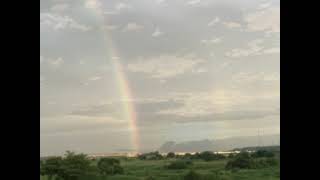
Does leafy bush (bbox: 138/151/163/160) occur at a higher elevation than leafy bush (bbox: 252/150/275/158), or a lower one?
lower

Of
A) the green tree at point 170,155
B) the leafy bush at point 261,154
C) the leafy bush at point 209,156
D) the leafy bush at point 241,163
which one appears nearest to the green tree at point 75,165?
the green tree at point 170,155

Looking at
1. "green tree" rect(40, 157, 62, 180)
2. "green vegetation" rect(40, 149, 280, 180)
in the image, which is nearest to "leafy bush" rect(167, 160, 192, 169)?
"green vegetation" rect(40, 149, 280, 180)

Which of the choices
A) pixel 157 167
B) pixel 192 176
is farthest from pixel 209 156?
pixel 157 167

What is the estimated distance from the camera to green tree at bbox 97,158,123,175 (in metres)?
1.66

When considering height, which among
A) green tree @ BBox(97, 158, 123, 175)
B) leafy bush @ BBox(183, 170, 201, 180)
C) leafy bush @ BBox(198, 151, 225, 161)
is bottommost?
leafy bush @ BBox(183, 170, 201, 180)

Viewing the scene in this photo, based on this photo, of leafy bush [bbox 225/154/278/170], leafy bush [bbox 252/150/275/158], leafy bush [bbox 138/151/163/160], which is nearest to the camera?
leafy bush [bbox 252/150/275/158]

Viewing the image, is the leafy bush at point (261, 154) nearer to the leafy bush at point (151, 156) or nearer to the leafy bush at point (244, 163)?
the leafy bush at point (244, 163)

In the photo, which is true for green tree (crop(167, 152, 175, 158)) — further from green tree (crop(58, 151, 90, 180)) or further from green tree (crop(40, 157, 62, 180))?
green tree (crop(40, 157, 62, 180))

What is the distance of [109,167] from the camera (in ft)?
5.55

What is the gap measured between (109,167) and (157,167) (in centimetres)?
22

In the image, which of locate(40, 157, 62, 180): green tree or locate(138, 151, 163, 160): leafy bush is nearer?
locate(40, 157, 62, 180): green tree

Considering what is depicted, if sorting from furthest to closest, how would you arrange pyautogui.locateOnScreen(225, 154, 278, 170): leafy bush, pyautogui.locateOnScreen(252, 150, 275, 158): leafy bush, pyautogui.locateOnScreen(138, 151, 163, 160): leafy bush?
pyautogui.locateOnScreen(138, 151, 163, 160): leafy bush
pyautogui.locateOnScreen(225, 154, 278, 170): leafy bush
pyautogui.locateOnScreen(252, 150, 275, 158): leafy bush
